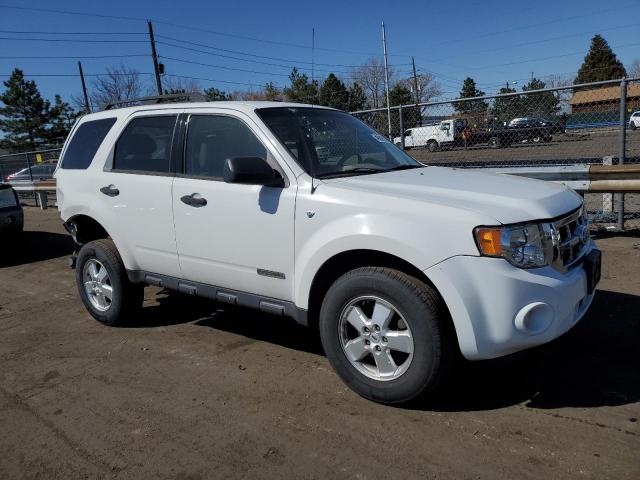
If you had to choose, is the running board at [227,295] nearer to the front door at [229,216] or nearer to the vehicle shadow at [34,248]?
the front door at [229,216]

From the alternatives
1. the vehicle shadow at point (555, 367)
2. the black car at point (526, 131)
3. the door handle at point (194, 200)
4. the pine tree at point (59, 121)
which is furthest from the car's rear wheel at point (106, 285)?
the pine tree at point (59, 121)

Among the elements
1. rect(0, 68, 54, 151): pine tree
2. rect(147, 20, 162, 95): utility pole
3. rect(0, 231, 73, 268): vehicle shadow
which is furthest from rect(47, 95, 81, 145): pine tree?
rect(0, 231, 73, 268): vehicle shadow

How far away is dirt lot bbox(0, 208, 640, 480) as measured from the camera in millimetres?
2697

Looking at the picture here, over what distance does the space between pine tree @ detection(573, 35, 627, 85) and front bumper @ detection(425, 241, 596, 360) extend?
64489mm

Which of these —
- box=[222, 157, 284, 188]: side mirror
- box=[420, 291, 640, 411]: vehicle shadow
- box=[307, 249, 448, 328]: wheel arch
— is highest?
box=[222, 157, 284, 188]: side mirror

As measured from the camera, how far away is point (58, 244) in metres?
9.86

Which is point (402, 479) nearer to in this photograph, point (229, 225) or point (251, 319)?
point (229, 225)

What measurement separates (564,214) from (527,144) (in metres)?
5.60

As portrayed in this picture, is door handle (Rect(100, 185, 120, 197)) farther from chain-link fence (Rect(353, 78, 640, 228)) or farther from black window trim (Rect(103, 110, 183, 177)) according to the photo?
chain-link fence (Rect(353, 78, 640, 228))

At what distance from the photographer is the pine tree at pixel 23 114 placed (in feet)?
167

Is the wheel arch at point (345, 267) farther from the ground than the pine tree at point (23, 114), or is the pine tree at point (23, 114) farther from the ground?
the pine tree at point (23, 114)

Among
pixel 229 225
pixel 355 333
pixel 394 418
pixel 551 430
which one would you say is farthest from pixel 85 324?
pixel 551 430

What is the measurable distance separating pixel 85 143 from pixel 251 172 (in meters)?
2.51

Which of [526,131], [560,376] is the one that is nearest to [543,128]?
[526,131]
